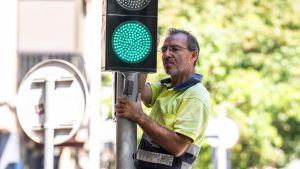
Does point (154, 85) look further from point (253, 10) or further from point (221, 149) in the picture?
point (253, 10)

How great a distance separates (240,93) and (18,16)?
5809mm

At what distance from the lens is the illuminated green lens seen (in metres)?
6.56

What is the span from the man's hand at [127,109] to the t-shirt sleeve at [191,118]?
346 millimetres

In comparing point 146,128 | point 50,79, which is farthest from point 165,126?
point 50,79

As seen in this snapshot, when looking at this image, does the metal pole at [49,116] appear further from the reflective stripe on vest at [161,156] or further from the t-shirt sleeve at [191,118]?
the t-shirt sleeve at [191,118]

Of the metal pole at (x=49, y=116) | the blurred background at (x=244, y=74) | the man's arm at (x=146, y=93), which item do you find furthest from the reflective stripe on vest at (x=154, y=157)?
the blurred background at (x=244, y=74)

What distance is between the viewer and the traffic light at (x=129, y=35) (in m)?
6.55

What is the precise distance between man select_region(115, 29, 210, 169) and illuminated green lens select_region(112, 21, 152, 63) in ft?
0.83

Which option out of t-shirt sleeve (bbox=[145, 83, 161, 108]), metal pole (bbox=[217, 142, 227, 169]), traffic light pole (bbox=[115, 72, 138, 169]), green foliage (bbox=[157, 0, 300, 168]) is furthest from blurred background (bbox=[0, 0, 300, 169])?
traffic light pole (bbox=[115, 72, 138, 169])

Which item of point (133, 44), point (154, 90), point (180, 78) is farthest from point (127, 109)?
point (154, 90)

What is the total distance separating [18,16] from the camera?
25.5 meters

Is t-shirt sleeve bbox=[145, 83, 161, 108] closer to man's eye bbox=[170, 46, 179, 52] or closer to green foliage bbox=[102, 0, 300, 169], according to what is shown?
man's eye bbox=[170, 46, 179, 52]

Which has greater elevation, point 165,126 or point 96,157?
point 165,126

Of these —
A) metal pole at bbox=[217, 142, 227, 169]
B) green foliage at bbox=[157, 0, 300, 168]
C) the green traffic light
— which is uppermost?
the green traffic light
